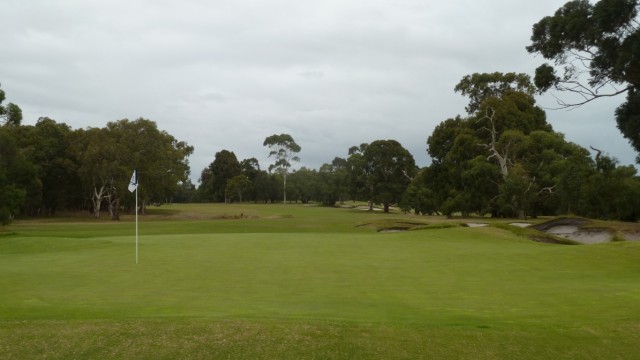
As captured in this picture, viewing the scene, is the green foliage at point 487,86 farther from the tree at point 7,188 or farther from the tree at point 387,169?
the tree at point 7,188

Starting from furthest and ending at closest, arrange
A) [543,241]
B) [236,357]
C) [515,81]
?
[515,81] → [543,241] → [236,357]

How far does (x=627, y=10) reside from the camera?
76.8ft

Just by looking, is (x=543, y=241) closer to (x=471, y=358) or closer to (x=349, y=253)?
(x=349, y=253)

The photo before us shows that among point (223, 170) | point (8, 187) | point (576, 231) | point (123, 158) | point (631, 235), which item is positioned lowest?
point (631, 235)

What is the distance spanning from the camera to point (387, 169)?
336 ft

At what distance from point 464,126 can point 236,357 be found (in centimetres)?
6517

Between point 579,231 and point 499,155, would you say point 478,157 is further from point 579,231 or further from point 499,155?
point 579,231

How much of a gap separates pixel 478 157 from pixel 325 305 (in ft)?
179

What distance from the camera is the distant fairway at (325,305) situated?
8.48 m

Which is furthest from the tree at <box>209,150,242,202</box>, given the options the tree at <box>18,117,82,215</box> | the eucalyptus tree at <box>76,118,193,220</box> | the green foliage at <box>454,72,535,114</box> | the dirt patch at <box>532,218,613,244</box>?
the dirt patch at <box>532,218,613,244</box>

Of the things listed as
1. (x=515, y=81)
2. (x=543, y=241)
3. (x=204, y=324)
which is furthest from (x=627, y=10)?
(x=515, y=81)

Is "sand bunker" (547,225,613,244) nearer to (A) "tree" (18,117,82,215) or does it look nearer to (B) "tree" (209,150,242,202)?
(A) "tree" (18,117,82,215)

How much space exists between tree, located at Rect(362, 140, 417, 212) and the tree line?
20cm

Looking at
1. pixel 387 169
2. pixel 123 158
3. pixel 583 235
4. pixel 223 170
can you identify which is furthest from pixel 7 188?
pixel 223 170
